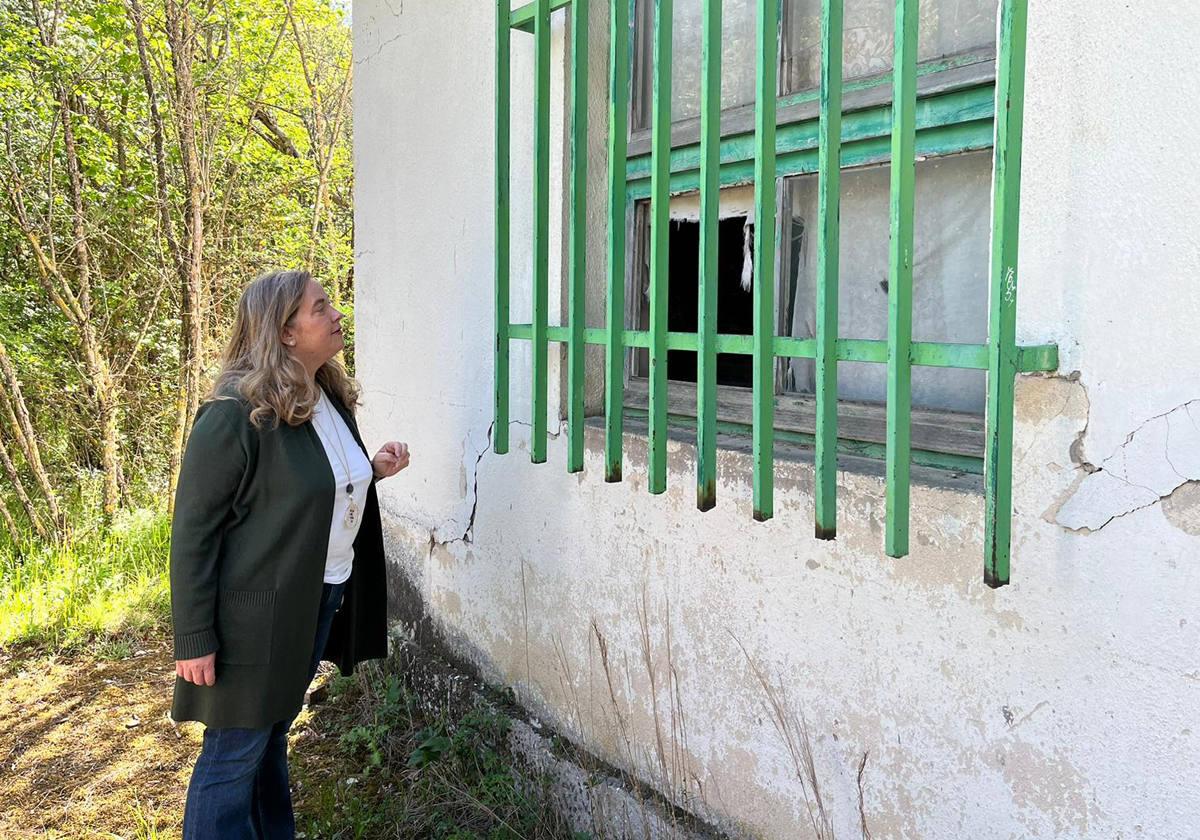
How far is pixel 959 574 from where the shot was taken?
1876 millimetres

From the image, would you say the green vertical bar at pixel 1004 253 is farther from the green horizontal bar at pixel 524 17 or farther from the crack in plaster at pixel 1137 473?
the green horizontal bar at pixel 524 17

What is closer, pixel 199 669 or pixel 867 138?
pixel 867 138

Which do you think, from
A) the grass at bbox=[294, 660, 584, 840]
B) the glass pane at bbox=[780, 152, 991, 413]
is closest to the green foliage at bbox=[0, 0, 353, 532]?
the grass at bbox=[294, 660, 584, 840]

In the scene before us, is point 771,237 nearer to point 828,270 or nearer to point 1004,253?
point 828,270

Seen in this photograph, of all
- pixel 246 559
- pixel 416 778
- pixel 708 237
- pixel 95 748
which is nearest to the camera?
pixel 708 237

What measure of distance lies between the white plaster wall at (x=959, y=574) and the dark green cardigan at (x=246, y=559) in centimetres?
85

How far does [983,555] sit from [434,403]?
2343 millimetres

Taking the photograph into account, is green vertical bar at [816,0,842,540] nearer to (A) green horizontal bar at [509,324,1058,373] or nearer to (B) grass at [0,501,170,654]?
(A) green horizontal bar at [509,324,1058,373]

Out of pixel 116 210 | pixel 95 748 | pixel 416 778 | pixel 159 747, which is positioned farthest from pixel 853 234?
pixel 116 210

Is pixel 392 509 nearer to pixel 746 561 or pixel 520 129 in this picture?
pixel 520 129

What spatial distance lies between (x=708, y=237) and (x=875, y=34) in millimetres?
651

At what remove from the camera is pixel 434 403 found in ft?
12.1

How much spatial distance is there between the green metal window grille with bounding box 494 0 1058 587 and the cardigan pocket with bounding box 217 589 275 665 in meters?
0.83

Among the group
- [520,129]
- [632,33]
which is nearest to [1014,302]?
[632,33]
